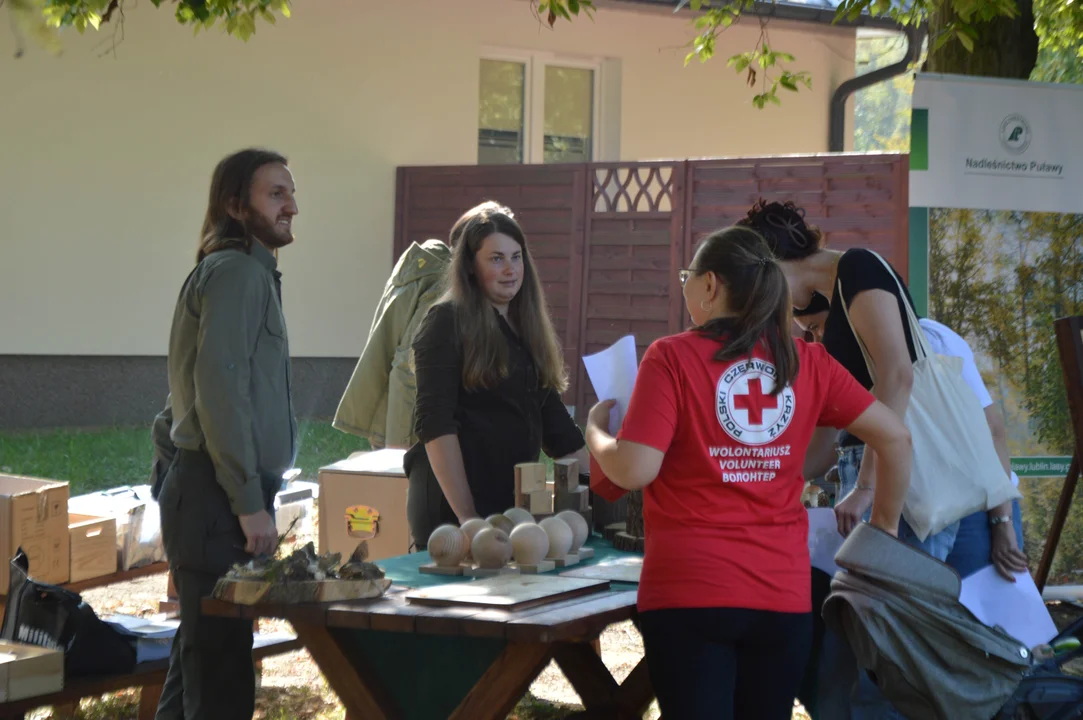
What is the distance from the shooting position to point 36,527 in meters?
4.58

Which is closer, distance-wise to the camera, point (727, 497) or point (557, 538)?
point (727, 497)

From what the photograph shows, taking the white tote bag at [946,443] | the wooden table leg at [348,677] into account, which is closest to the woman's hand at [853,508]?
the white tote bag at [946,443]

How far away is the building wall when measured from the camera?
34.4 feet

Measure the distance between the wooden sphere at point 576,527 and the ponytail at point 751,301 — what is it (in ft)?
3.02

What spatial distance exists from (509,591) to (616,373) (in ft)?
2.48

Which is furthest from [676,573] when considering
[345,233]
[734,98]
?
[734,98]

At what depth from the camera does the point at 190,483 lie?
Result: 9.91 feet

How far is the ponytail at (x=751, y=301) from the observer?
92.1 inches

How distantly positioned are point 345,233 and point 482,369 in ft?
29.5

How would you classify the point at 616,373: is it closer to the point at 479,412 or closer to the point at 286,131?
the point at 479,412

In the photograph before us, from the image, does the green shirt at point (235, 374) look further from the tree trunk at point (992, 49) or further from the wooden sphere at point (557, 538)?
the tree trunk at point (992, 49)

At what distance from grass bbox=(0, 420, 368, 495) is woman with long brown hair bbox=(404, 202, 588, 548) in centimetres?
533

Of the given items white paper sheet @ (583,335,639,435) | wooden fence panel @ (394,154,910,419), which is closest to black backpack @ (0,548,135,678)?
white paper sheet @ (583,335,639,435)

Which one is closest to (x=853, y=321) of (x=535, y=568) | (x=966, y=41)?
(x=535, y=568)
